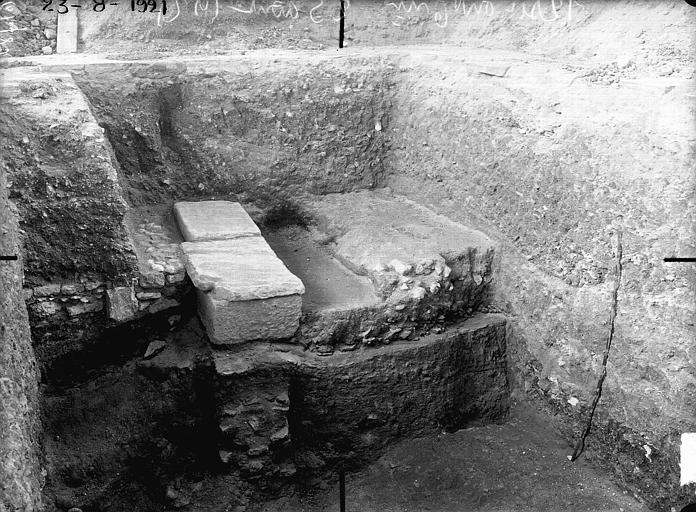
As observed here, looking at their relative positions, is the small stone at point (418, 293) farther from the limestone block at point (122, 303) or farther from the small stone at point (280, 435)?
the limestone block at point (122, 303)

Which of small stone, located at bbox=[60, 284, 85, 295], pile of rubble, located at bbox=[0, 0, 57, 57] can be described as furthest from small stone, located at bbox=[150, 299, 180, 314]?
pile of rubble, located at bbox=[0, 0, 57, 57]

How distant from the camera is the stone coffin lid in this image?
286cm

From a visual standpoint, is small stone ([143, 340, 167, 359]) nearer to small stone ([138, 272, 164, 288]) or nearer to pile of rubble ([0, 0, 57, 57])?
small stone ([138, 272, 164, 288])

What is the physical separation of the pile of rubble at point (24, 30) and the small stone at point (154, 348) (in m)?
2.95

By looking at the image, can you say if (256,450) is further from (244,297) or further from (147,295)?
(147,295)

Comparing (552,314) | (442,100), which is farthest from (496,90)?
(552,314)

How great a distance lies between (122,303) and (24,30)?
328 cm

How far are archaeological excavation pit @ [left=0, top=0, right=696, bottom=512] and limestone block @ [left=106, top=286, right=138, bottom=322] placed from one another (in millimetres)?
11

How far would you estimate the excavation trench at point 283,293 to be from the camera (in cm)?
288

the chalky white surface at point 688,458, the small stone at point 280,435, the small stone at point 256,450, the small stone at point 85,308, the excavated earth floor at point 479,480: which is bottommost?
the excavated earth floor at point 479,480

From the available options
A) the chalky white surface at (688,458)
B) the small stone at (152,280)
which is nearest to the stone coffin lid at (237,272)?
the small stone at (152,280)

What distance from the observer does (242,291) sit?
284cm

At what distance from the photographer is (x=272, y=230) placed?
13.0ft

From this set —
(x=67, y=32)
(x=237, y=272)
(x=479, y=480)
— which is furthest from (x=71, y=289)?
(x=67, y=32)
